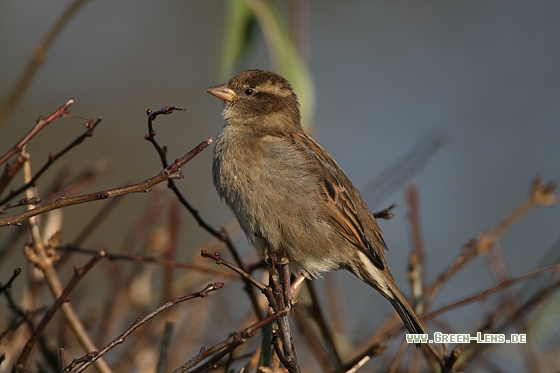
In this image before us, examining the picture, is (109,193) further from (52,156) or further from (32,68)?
(32,68)

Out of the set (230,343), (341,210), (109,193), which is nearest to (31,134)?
(109,193)

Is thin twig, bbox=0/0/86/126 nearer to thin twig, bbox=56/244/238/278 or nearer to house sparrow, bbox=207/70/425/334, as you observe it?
thin twig, bbox=56/244/238/278

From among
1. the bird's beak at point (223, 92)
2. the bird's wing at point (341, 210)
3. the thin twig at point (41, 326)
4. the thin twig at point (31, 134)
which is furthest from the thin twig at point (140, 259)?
the bird's beak at point (223, 92)

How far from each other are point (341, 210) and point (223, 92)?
884 mm

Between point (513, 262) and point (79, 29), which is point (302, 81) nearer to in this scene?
point (513, 262)

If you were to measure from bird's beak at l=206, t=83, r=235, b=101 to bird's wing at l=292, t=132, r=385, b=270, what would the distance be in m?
0.53

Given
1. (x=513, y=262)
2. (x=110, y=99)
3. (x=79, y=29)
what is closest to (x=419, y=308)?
(x=513, y=262)

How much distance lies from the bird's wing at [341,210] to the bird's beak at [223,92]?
1.75 feet

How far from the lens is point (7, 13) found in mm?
8672

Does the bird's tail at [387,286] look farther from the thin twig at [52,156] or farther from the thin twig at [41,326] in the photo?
the thin twig at [52,156]

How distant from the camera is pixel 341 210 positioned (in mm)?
2953

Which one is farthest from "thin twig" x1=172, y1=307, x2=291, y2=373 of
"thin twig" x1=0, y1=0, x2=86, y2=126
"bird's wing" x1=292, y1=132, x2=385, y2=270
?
"thin twig" x1=0, y1=0, x2=86, y2=126

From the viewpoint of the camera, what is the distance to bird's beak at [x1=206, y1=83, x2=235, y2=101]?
11.2ft

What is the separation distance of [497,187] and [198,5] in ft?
14.1
